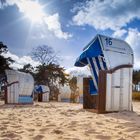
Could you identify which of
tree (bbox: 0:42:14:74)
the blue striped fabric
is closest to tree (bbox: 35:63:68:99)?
tree (bbox: 0:42:14:74)

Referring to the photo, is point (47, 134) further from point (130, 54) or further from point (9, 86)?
point (9, 86)

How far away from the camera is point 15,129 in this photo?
3029 millimetres

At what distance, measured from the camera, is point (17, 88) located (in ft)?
36.6

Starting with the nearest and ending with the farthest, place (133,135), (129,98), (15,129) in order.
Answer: (133,135)
(15,129)
(129,98)

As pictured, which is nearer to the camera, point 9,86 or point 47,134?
A: point 47,134

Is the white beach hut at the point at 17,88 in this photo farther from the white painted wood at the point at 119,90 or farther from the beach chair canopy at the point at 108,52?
the white painted wood at the point at 119,90

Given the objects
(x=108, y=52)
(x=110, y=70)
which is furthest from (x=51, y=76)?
Result: (x=110, y=70)

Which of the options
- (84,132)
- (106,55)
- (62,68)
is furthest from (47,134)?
(62,68)

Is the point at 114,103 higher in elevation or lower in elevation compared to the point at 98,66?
lower

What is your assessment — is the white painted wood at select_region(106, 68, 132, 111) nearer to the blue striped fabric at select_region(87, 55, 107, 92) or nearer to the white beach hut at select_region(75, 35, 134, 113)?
the white beach hut at select_region(75, 35, 134, 113)

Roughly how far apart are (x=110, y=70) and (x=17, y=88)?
6.73m

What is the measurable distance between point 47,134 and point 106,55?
3326 millimetres

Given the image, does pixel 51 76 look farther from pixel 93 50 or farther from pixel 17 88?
pixel 93 50

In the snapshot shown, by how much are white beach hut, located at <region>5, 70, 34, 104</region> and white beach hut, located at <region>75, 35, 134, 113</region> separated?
5675 millimetres
